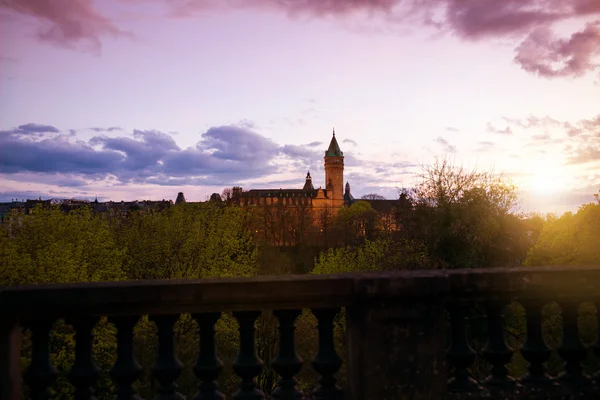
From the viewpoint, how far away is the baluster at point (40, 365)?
332 centimetres

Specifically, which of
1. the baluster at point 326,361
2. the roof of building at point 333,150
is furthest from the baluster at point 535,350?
the roof of building at point 333,150

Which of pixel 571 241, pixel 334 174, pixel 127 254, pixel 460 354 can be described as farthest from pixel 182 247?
pixel 334 174

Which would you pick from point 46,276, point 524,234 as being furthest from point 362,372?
point 524,234

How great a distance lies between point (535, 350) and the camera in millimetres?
3725

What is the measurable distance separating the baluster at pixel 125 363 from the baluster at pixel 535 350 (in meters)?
2.75

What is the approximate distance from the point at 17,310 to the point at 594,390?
401cm

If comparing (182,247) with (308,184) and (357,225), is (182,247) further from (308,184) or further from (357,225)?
(308,184)

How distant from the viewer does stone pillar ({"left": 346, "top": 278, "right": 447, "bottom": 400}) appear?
341cm

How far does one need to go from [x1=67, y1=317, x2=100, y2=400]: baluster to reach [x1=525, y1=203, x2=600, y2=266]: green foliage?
91.1 feet

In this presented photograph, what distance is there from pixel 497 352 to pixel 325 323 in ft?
4.20

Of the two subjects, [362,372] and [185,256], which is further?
[185,256]

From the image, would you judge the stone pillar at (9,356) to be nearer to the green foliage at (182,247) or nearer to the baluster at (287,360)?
the baluster at (287,360)

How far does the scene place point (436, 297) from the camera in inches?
137

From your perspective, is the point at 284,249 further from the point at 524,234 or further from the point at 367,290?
the point at 367,290
